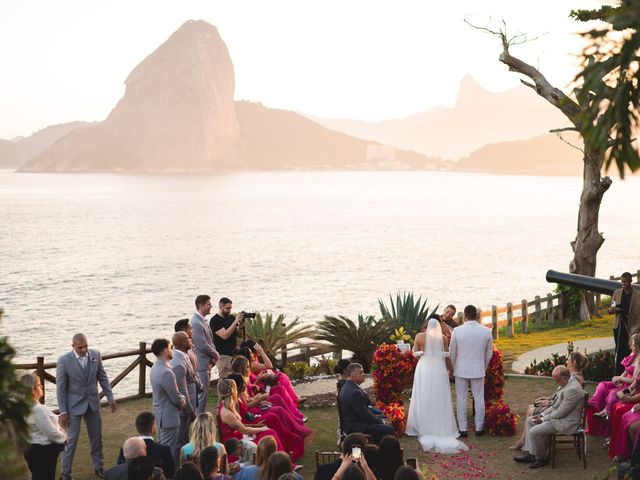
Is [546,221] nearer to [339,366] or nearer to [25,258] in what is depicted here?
[25,258]

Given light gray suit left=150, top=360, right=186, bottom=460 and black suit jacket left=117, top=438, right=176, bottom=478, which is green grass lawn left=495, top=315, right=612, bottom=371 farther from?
black suit jacket left=117, top=438, right=176, bottom=478

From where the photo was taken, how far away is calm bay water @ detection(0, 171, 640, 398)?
51.0 m

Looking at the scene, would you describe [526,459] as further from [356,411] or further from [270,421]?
[270,421]

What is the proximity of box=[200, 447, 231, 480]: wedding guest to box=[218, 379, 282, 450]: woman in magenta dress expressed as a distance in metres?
2.36

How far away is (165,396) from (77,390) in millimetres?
1172

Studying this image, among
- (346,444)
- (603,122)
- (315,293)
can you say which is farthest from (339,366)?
(315,293)

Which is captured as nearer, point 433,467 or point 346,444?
point 346,444

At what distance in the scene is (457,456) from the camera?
40.4 ft

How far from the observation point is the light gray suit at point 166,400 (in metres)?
11.2

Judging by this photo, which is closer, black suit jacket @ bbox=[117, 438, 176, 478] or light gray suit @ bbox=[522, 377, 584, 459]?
black suit jacket @ bbox=[117, 438, 176, 478]

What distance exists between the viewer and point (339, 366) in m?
12.1

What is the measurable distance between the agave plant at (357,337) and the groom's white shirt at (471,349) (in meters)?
5.48

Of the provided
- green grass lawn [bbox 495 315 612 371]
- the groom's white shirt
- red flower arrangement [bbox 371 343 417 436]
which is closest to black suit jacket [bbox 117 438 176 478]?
red flower arrangement [bbox 371 343 417 436]

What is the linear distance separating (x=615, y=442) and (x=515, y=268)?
63463mm
